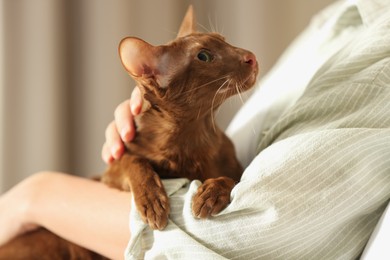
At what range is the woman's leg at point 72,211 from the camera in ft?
2.89

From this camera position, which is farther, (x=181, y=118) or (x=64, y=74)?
(x=64, y=74)

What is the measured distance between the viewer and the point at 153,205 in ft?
2.56

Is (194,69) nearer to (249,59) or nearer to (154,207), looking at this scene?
(249,59)

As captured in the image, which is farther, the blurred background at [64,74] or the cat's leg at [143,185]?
the blurred background at [64,74]

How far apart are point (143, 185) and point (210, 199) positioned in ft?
0.54

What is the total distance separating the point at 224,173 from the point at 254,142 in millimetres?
146

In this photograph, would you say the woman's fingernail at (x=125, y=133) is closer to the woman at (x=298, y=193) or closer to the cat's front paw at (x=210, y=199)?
the woman at (x=298, y=193)

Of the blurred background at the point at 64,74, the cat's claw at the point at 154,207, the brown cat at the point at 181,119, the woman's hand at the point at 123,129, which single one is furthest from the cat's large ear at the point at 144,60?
the blurred background at the point at 64,74

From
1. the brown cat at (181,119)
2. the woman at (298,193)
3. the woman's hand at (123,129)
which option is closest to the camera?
the woman at (298,193)

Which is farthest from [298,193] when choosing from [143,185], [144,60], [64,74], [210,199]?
[64,74]

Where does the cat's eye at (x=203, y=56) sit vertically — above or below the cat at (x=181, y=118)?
above

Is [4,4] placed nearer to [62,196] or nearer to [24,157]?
[24,157]

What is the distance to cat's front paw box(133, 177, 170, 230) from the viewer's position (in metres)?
0.76

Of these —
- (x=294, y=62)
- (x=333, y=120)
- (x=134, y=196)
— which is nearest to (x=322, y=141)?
(x=333, y=120)
